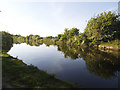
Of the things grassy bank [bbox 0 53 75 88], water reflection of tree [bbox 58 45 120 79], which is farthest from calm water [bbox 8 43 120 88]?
grassy bank [bbox 0 53 75 88]

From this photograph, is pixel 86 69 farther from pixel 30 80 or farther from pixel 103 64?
pixel 30 80

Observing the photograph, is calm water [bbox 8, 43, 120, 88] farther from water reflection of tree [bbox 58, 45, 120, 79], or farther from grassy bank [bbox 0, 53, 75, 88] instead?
grassy bank [bbox 0, 53, 75, 88]

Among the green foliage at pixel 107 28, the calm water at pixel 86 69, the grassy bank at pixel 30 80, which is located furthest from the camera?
the green foliage at pixel 107 28

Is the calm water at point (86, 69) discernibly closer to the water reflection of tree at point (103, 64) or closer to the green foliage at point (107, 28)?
the water reflection of tree at point (103, 64)

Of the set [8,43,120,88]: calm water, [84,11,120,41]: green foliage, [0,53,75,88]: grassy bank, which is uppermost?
[84,11,120,41]: green foliage

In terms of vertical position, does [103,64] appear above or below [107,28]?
below

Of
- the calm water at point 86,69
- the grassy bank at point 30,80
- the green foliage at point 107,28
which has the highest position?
the green foliage at point 107,28

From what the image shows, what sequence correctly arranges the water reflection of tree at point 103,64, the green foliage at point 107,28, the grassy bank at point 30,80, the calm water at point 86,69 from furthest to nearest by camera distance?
the green foliage at point 107,28 < the water reflection of tree at point 103,64 < the calm water at point 86,69 < the grassy bank at point 30,80

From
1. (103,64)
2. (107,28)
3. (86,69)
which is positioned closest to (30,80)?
(86,69)

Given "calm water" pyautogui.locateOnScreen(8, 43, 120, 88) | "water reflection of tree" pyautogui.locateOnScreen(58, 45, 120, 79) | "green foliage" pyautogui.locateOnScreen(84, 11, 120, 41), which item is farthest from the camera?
"green foliage" pyautogui.locateOnScreen(84, 11, 120, 41)

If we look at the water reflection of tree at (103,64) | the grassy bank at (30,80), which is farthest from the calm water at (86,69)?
the grassy bank at (30,80)

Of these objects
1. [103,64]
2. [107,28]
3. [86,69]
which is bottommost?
[86,69]

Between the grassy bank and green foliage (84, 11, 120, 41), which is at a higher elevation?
green foliage (84, 11, 120, 41)

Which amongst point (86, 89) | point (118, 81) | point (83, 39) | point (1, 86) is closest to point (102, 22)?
point (83, 39)
